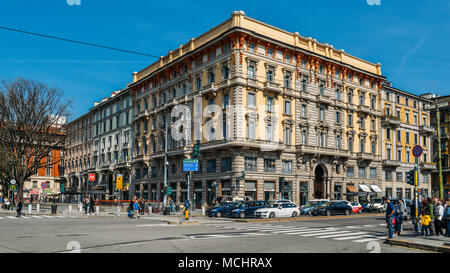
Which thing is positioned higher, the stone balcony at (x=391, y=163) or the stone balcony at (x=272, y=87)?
the stone balcony at (x=272, y=87)

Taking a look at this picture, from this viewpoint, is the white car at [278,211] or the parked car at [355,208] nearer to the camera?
the white car at [278,211]

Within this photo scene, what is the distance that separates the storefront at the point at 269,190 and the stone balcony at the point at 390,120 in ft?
87.5

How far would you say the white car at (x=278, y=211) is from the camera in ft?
113

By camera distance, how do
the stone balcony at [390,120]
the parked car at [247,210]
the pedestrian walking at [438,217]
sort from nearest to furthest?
the pedestrian walking at [438,217], the parked car at [247,210], the stone balcony at [390,120]

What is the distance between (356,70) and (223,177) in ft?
89.9

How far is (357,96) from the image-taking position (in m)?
62.2

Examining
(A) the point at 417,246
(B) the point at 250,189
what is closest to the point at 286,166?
(B) the point at 250,189

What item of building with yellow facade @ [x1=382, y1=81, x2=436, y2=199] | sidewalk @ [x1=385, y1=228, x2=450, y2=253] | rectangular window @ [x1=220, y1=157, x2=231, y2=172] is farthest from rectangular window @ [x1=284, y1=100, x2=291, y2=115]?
sidewalk @ [x1=385, y1=228, x2=450, y2=253]

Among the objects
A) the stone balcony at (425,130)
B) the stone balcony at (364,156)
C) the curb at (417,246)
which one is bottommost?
the curb at (417,246)

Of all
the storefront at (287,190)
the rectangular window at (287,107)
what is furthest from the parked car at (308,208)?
the rectangular window at (287,107)

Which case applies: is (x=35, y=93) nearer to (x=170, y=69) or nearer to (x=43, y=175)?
(x=170, y=69)

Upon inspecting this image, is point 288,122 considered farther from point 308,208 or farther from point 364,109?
point 364,109

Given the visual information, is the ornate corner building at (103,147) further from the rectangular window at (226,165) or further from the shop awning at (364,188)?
the shop awning at (364,188)

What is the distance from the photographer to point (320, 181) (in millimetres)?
55938
